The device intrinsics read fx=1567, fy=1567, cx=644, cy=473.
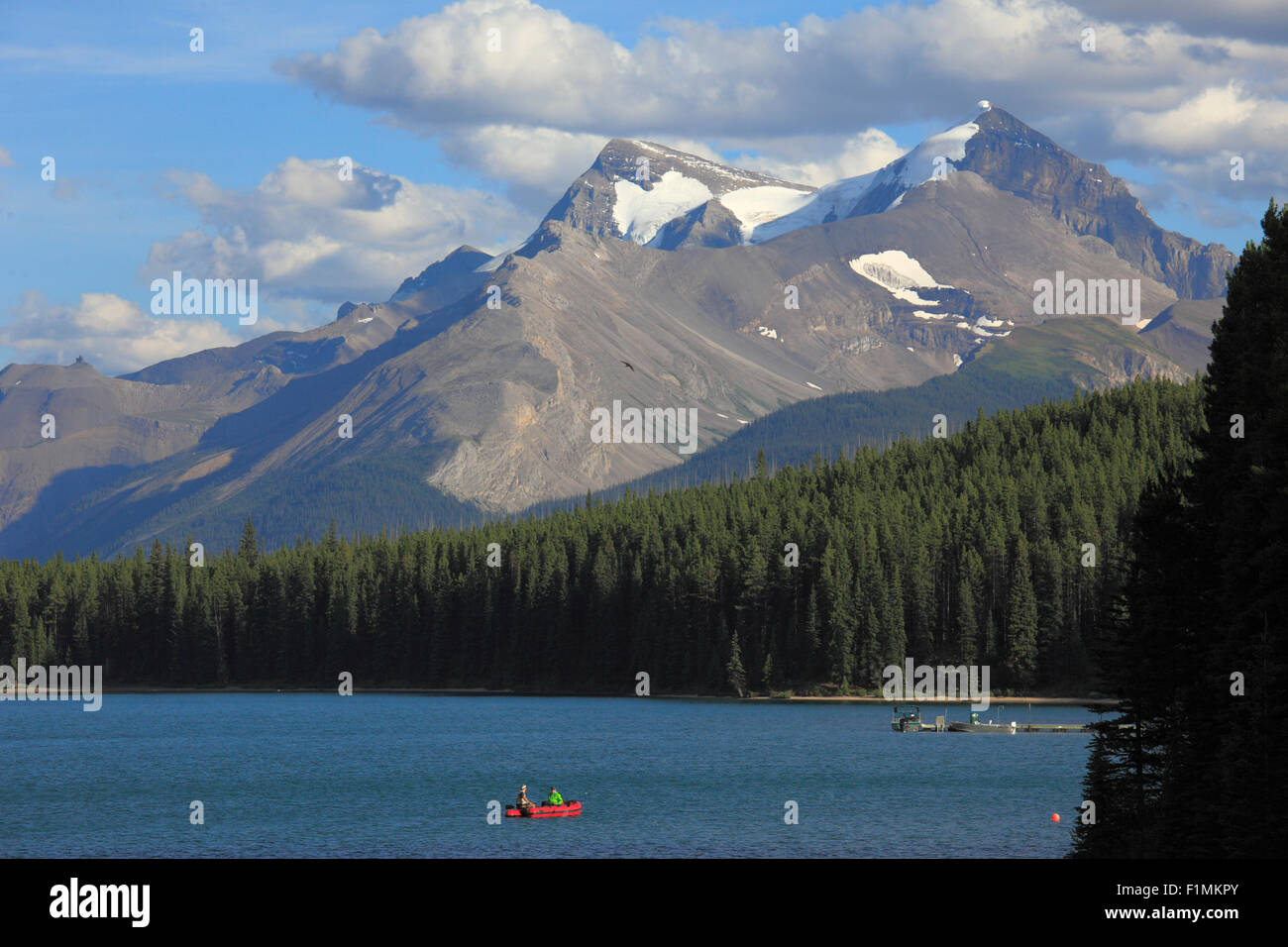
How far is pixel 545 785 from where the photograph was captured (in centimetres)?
10956

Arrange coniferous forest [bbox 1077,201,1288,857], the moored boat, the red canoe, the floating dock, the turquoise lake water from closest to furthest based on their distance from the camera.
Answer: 1. coniferous forest [bbox 1077,201,1288,857]
2. the turquoise lake water
3. the red canoe
4. the floating dock
5. the moored boat

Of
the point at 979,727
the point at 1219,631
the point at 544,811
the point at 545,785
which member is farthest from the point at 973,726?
the point at 1219,631

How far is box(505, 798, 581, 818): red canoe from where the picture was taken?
90812 millimetres

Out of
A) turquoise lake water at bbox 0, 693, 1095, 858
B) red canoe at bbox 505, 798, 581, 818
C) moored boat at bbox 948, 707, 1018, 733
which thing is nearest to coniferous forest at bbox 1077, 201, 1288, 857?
turquoise lake water at bbox 0, 693, 1095, 858

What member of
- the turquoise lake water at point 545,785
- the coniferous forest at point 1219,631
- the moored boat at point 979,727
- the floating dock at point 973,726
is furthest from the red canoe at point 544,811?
the moored boat at point 979,727

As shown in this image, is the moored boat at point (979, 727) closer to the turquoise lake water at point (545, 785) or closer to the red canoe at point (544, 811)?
the turquoise lake water at point (545, 785)

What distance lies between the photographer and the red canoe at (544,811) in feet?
298

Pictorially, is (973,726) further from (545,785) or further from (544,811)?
(544,811)

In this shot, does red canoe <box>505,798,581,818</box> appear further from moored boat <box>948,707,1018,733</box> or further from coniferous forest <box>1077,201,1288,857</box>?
moored boat <box>948,707,1018,733</box>

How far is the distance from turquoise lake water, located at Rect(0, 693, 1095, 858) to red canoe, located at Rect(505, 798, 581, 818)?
601 millimetres

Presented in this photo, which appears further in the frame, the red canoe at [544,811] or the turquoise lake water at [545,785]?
the red canoe at [544,811]

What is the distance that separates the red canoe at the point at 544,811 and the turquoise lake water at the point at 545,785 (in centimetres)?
60

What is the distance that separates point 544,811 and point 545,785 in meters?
18.5
